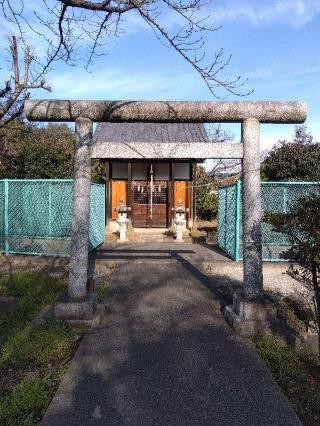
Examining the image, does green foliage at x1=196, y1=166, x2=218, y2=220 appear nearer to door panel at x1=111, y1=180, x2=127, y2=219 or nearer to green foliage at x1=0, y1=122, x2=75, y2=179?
door panel at x1=111, y1=180, x2=127, y2=219

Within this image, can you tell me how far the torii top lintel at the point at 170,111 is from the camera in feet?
16.0

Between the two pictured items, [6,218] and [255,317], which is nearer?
[255,317]

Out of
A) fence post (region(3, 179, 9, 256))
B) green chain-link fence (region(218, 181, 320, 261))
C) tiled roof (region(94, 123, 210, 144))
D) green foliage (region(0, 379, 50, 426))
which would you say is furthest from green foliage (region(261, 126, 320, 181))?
green foliage (region(0, 379, 50, 426))

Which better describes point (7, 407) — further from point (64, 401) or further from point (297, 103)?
point (297, 103)

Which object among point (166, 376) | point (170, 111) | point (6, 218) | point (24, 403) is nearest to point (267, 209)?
point (170, 111)

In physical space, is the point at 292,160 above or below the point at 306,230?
above

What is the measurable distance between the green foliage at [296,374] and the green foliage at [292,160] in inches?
438

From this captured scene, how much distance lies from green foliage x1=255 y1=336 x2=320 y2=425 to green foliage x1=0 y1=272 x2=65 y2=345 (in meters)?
2.99

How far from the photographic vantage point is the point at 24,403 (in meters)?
3.04

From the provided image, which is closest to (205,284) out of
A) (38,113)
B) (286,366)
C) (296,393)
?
(286,366)

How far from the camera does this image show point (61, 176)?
1459 centimetres

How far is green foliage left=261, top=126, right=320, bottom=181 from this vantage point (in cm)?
1459

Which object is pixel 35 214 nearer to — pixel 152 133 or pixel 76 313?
pixel 76 313

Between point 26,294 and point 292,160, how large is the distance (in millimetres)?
12173
